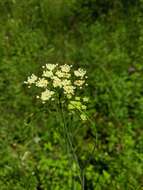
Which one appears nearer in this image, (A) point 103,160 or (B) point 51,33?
(A) point 103,160

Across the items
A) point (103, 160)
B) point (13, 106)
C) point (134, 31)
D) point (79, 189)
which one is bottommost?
point (79, 189)

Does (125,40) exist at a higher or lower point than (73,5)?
lower

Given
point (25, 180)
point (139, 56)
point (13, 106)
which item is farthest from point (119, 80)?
point (25, 180)

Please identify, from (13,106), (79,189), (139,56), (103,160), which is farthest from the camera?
(139,56)

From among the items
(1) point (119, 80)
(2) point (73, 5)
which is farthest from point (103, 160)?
(2) point (73, 5)

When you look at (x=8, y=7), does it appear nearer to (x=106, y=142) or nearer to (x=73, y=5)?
(x=73, y=5)

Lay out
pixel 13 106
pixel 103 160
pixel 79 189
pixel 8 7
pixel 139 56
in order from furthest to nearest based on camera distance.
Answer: pixel 8 7 → pixel 139 56 → pixel 13 106 → pixel 103 160 → pixel 79 189
